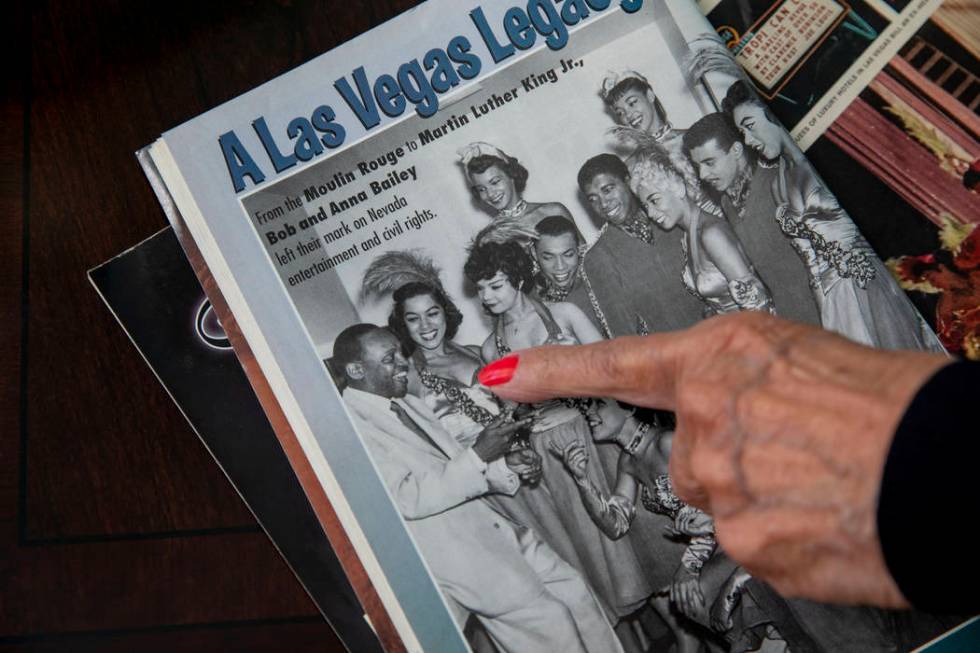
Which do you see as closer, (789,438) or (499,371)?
(789,438)

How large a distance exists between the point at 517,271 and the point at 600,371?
0.27ft

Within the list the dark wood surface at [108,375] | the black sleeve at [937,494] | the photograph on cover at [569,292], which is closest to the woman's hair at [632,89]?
the photograph on cover at [569,292]

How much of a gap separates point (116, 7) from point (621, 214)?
12.6 inches

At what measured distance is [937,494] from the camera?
25 centimetres

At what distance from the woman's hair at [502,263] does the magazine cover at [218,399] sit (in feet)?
0.48

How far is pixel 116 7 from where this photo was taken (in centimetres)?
46

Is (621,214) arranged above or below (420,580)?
above

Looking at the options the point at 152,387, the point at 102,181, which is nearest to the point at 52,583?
the point at 152,387

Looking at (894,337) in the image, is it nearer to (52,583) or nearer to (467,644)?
(467,644)

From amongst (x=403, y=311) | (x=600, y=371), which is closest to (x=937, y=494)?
(x=600, y=371)

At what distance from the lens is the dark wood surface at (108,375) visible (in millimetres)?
444

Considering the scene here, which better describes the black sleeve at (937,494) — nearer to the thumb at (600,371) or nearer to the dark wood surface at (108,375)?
the thumb at (600,371)

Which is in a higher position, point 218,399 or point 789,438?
point 218,399

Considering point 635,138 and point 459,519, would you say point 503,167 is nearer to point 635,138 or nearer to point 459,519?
point 635,138
